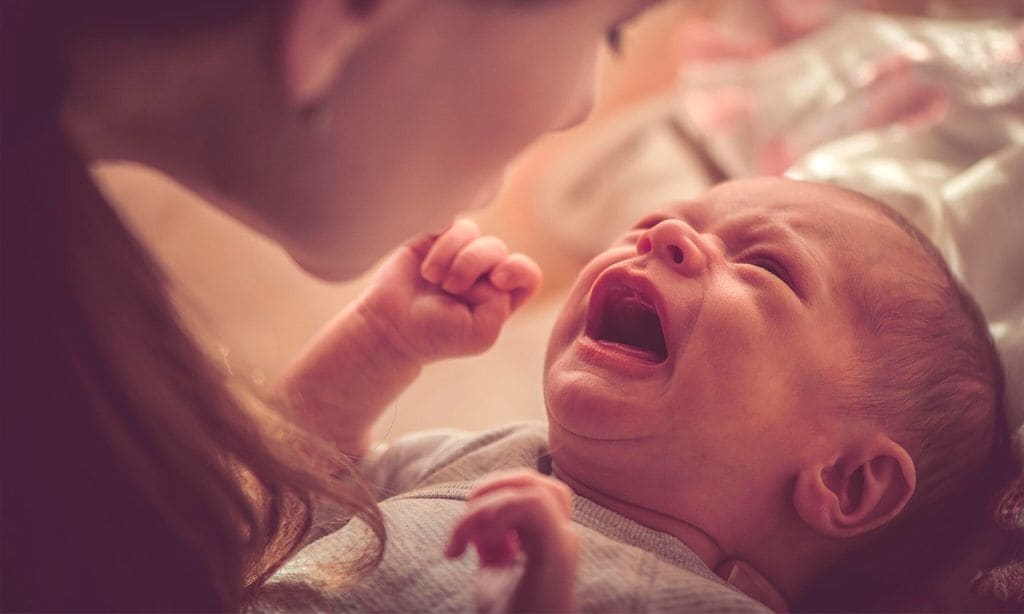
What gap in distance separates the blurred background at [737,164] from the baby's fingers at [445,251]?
12 centimetres

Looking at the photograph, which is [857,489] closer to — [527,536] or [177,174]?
[527,536]

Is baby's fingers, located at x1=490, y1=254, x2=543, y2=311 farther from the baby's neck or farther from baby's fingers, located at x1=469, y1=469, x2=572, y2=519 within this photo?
baby's fingers, located at x1=469, y1=469, x2=572, y2=519

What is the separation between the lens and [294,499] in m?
0.65

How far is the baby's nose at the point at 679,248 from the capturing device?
70cm

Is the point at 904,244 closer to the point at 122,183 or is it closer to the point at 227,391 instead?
the point at 227,391

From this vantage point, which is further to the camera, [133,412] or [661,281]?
[661,281]

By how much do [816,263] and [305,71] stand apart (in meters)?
0.46

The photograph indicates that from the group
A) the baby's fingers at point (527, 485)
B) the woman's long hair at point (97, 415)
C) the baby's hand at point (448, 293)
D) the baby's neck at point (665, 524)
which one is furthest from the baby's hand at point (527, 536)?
the baby's hand at point (448, 293)

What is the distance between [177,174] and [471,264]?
402 mm

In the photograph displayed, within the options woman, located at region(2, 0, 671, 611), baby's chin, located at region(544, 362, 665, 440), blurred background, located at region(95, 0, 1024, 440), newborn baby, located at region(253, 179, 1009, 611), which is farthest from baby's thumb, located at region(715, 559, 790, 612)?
woman, located at region(2, 0, 671, 611)

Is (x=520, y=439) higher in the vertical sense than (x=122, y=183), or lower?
lower

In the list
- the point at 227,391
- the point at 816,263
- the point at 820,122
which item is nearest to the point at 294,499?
the point at 227,391

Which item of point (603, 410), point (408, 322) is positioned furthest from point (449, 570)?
point (408, 322)

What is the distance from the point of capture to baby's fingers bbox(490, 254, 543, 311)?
32.5 inches
